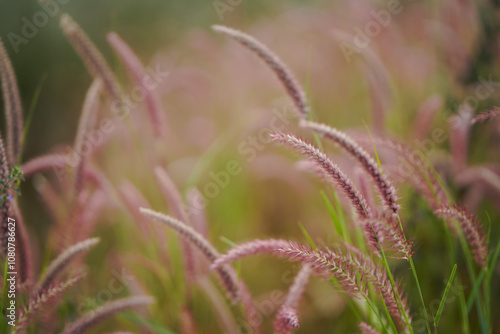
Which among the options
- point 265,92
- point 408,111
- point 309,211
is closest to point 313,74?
point 265,92

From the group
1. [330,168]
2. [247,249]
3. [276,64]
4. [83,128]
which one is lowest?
[247,249]

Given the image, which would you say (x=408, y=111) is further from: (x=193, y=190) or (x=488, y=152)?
(x=193, y=190)

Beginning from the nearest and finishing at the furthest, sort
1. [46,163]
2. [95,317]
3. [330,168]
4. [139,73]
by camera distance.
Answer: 1. [330,168]
2. [95,317]
3. [46,163]
4. [139,73]

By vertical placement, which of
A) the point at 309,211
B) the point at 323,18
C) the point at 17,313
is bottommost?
the point at 309,211

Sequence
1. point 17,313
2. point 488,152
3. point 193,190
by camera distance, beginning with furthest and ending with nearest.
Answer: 1. point 488,152
2. point 193,190
3. point 17,313

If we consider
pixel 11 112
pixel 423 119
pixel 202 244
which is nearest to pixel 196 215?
pixel 202 244

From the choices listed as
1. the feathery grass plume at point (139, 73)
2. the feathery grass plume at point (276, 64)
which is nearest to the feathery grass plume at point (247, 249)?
the feathery grass plume at point (276, 64)

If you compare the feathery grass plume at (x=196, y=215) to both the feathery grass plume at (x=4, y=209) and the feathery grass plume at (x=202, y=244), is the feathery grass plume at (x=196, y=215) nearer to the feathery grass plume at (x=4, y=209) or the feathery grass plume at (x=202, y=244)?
the feathery grass plume at (x=202, y=244)

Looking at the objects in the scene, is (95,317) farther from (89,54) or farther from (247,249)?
(89,54)
